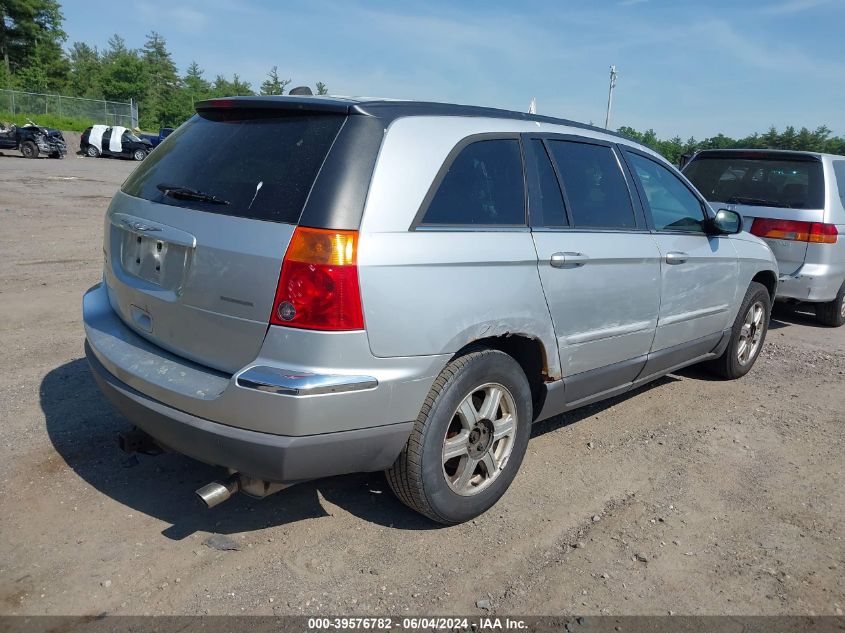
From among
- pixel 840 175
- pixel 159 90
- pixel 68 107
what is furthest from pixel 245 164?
pixel 159 90

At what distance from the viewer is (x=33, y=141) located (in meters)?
30.8

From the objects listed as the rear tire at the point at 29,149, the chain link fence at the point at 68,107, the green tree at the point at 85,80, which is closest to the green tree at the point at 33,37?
the green tree at the point at 85,80

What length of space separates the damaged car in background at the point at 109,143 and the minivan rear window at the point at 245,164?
35874 millimetres

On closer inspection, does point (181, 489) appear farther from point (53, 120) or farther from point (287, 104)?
point (53, 120)

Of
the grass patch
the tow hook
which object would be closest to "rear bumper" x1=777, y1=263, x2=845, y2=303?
the tow hook

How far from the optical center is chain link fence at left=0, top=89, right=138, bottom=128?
41812mm

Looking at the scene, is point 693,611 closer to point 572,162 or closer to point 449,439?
point 449,439

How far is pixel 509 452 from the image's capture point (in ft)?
11.2

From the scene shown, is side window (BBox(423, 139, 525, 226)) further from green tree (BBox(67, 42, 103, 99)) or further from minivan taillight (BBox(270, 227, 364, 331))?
green tree (BBox(67, 42, 103, 99))

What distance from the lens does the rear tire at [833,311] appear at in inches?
303

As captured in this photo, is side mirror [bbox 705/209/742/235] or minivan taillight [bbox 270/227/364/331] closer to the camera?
minivan taillight [bbox 270/227/364/331]

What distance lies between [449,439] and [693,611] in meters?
1.18

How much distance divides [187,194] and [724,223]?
138 inches

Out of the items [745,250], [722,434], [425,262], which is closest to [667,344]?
[722,434]
